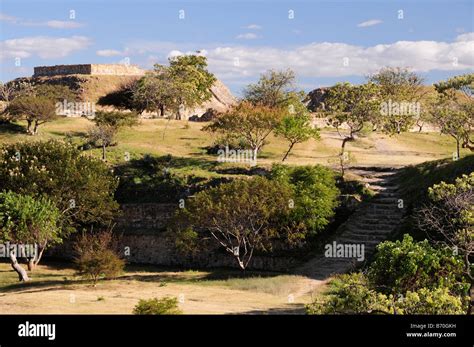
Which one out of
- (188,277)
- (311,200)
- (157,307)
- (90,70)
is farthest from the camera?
(90,70)

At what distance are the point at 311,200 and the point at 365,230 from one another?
436 centimetres

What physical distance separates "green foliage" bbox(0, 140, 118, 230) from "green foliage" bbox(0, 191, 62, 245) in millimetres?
2253

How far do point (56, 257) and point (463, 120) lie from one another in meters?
33.3

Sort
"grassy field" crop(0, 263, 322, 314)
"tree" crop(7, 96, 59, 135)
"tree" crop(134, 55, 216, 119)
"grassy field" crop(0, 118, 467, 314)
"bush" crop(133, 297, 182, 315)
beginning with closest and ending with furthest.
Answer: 1. "bush" crop(133, 297, 182, 315)
2. "grassy field" crop(0, 263, 322, 314)
3. "grassy field" crop(0, 118, 467, 314)
4. "tree" crop(7, 96, 59, 135)
5. "tree" crop(134, 55, 216, 119)

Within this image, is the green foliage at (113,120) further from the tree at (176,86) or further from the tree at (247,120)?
the tree at (176,86)

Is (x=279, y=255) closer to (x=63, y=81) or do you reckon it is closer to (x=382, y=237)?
(x=382, y=237)

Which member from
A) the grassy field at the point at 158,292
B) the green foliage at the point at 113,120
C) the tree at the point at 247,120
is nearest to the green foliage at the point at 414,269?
the grassy field at the point at 158,292

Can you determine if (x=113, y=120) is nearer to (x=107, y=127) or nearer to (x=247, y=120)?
(x=107, y=127)

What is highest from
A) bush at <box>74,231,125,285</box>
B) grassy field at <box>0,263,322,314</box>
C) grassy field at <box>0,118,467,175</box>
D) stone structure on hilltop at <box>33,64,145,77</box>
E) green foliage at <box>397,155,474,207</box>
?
stone structure on hilltop at <box>33,64,145,77</box>

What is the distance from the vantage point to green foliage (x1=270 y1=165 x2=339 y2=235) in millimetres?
39875

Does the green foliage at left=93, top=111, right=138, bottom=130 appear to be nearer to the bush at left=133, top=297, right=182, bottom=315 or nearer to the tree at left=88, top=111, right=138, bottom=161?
the tree at left=88, top=111, right=138, bottom=161

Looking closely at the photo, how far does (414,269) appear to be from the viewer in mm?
21859

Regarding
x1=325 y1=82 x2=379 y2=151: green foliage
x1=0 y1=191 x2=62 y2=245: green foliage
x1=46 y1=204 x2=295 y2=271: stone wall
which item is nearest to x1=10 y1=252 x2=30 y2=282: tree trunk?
x1=0 y1=191 x2=62 y2=245: green foliage

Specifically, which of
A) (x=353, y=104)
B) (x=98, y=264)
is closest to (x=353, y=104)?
(x=353, y=104)
